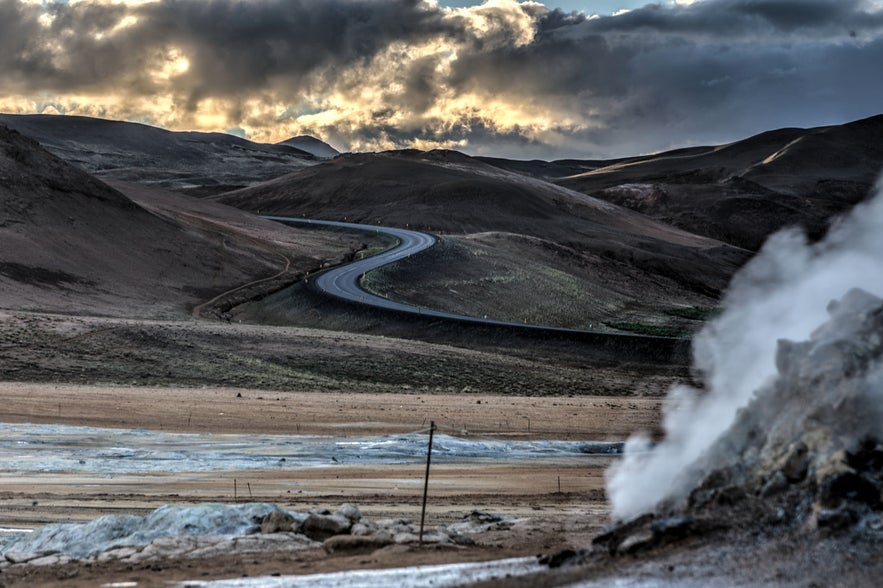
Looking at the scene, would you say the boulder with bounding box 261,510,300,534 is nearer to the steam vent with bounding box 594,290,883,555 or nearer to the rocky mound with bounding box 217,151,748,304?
the steam vent with bounding box 594,290,883,555

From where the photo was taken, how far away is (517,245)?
11538 centimetres

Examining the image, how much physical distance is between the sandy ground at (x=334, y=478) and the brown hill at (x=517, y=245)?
41554mm

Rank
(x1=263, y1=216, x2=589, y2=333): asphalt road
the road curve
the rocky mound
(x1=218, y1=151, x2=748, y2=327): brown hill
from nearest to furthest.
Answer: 1. the road curve
2. (x1=263, y1=216, x2=589, y2=333): asphalt road
3. (x1=218, y1=151, x2=748, y2=327): brown hill
4. the rocky mound

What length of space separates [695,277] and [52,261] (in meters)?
71.0

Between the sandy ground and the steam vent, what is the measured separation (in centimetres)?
275

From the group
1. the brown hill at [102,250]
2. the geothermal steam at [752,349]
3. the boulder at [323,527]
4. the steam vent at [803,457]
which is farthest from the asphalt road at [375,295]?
the steam vent at [803,457]

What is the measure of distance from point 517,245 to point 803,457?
103327 millimetres

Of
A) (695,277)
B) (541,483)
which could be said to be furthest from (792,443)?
(695,277)

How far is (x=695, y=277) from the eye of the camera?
394 ft

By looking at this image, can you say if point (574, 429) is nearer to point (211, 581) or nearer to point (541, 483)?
point (541, 483)

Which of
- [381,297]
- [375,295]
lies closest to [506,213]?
[375,295]

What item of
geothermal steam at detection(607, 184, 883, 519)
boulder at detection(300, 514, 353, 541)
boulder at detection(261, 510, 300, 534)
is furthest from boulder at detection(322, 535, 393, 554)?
geothermal steam at detection(607, 184, 883, 519)

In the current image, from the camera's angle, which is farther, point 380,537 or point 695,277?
point 695,277

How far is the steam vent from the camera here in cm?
1173
